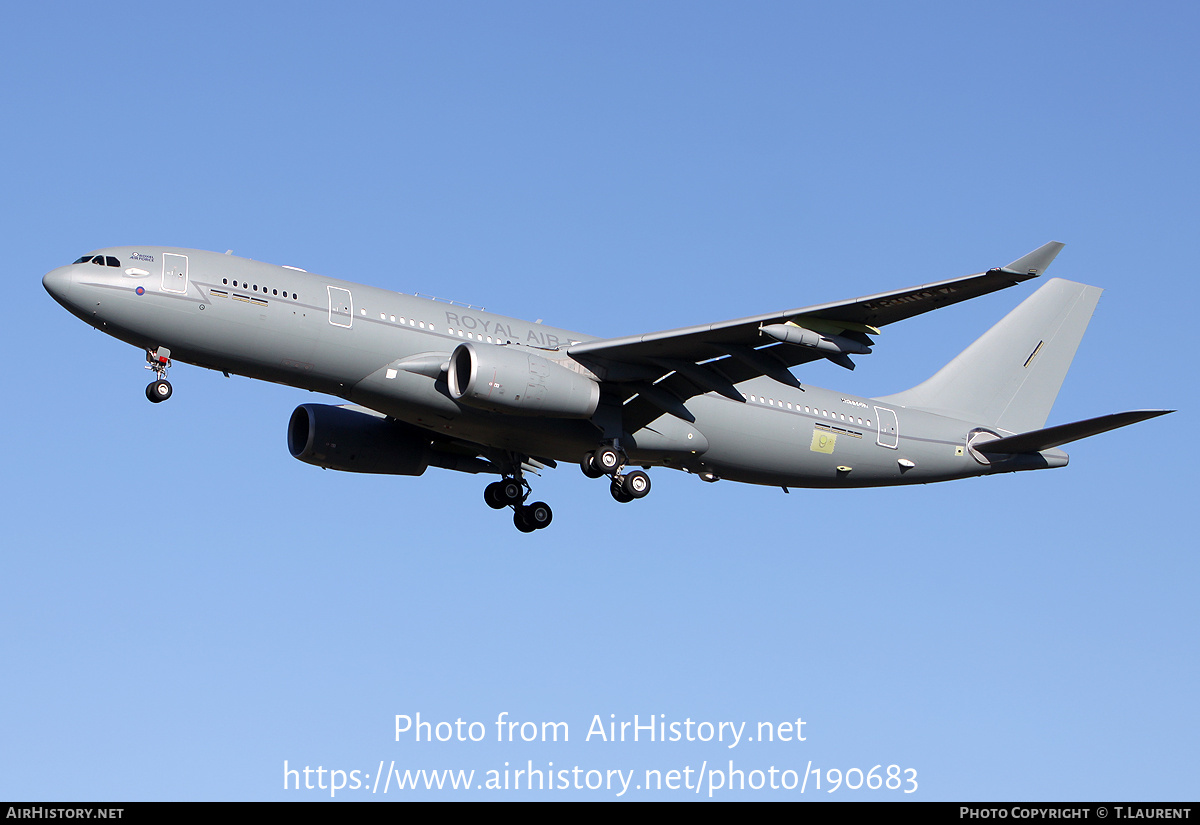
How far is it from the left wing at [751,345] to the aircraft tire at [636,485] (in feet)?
4.75

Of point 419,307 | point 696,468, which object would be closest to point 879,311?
point 696,468

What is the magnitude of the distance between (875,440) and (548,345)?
9817 millimetres

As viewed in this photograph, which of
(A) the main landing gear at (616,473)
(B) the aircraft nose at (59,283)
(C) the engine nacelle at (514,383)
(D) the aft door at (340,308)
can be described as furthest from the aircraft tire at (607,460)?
(B) the aircraft nose at (59,283)

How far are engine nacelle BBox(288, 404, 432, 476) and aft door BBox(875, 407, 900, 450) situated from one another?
12584 millimetres

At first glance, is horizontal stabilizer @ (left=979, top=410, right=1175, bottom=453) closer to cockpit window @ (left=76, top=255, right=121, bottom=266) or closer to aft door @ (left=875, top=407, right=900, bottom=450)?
aft door @ (left=875, top=407, right=900, bottom=450)

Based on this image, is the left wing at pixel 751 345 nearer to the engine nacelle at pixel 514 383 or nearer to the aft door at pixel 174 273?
the engine nacelle at pixel 514 383

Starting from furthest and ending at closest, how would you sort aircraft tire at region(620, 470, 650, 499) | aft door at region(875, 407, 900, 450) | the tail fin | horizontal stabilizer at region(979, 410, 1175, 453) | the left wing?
the tail fin
aft door at region(875, 407, 900, 450)
aircraft tire at region(620, 470, 650, 499)
horizontal stabilizer at region(979, 410, 1175, 453)
the left wing

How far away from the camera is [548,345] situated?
3138 cm

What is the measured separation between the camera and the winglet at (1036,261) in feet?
81.6

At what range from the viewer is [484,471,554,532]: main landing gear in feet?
117

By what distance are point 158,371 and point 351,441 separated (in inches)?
277

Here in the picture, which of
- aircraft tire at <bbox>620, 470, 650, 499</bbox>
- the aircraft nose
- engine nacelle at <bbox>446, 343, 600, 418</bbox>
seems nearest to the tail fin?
aircraft tire at <bbox>620, 470, 650, 499</bbox>
